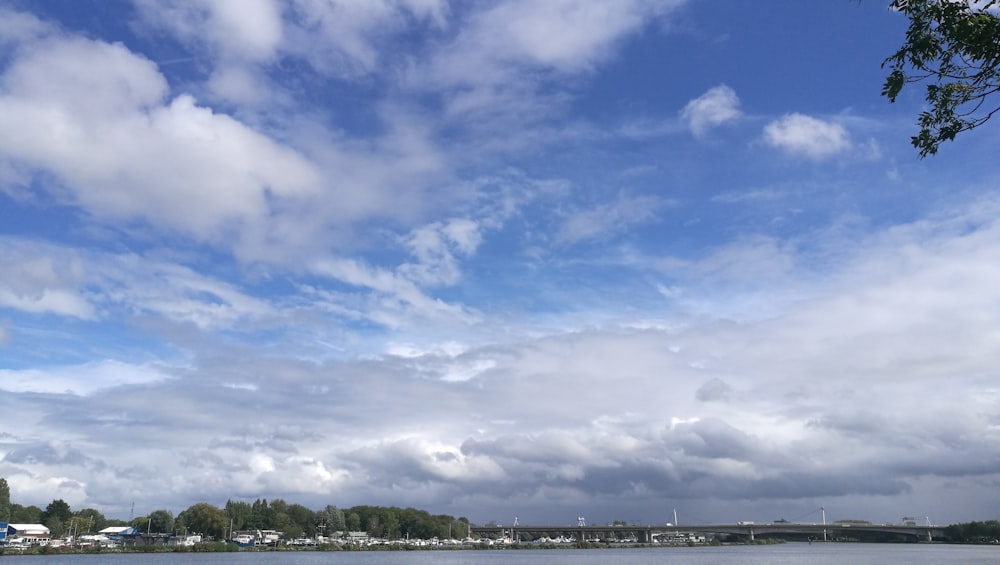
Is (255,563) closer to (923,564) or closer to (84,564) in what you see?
(84,564)

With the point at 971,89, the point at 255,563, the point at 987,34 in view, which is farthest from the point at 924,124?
the point at 255,563

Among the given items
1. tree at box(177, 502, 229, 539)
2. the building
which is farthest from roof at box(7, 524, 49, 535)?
tree at box(177, 502, 229, 539)

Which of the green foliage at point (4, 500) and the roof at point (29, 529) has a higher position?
the green foliage at point (4, 500)

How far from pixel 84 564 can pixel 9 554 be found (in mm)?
41105

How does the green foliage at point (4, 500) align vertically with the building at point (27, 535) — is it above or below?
above

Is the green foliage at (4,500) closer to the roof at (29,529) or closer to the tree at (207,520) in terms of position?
the roof at (29,529)

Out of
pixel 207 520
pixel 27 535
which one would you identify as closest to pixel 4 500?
pixel 27 535

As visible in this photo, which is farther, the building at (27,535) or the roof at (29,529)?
the roof at (29,529)

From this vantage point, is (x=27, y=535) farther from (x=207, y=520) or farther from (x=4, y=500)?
(x=207, y=520)

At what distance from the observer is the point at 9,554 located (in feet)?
449

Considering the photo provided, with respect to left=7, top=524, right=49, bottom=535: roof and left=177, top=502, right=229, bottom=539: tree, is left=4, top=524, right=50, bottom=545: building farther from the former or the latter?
left=177, top=502, right=229, bottom=539: tree

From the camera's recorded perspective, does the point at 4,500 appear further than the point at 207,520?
No

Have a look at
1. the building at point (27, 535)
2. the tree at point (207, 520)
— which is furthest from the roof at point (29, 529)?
the tree at point (207, 520)

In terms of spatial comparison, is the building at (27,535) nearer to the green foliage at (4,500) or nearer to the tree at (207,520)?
the green foliage at (4,500)
